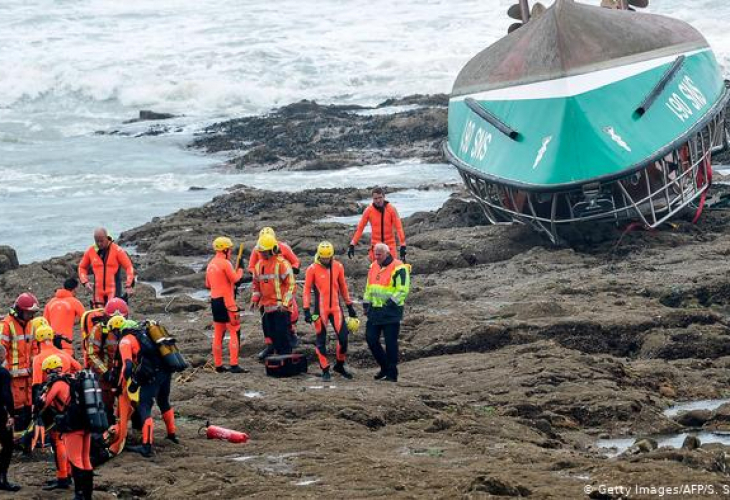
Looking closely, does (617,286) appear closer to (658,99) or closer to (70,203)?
(658,99)

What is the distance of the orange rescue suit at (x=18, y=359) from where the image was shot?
1298 cm

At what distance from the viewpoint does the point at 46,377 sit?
11664 mm

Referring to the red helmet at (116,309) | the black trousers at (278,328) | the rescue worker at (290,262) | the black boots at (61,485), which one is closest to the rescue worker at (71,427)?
the black boots at (61,485)

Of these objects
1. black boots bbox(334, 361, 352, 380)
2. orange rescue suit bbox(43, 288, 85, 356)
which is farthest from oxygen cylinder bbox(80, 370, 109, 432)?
black boots bbox(334, 361, 352, 380)

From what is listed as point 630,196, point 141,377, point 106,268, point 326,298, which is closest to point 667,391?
point 326,298

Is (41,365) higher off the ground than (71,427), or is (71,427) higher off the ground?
(41,365)

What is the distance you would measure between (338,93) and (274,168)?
67.8ft

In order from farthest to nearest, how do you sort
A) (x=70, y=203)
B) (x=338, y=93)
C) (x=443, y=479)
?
(x=338, y=93) < (x=70, y=203) < (x=443, y=479)

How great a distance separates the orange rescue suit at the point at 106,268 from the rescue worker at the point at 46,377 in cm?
478

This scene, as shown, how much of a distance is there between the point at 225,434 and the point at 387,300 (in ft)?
10.1

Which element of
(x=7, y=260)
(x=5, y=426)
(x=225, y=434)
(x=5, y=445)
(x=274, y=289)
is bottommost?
(x=7, y=260)

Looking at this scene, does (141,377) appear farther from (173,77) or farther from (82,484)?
(173,77)

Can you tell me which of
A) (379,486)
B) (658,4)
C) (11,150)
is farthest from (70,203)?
(658,4)

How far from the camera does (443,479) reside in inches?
406
